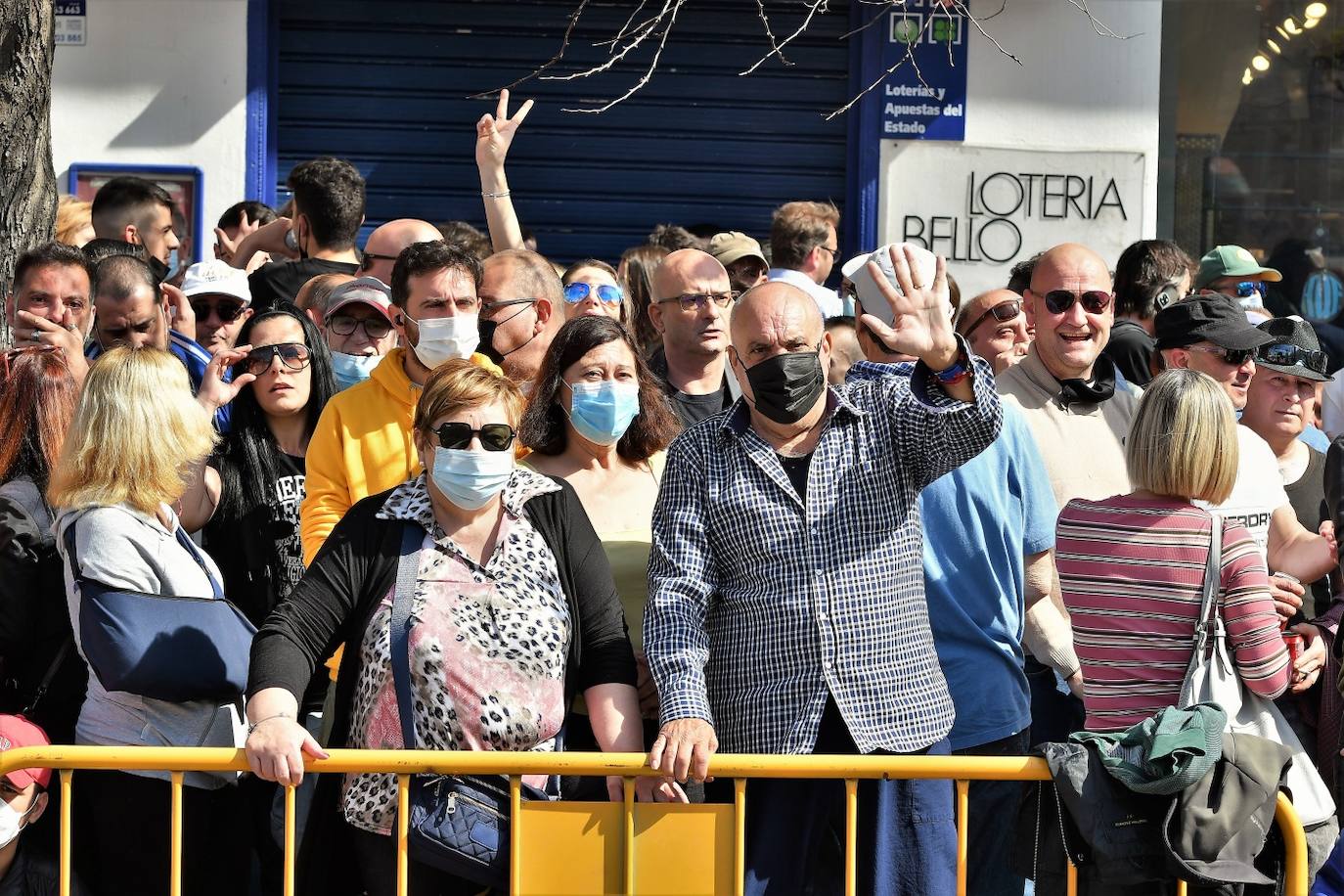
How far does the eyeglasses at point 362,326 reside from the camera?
19.0ft

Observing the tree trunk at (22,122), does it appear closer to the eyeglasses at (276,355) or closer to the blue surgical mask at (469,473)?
the eyeglasses at (276,355)

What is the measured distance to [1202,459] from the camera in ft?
13.8

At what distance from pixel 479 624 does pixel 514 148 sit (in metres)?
6.33

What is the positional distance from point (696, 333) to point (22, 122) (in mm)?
2531

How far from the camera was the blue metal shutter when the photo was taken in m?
9.57

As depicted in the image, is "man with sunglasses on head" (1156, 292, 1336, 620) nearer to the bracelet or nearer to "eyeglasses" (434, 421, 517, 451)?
"eyeglasses" (434, 421, 517, 451)

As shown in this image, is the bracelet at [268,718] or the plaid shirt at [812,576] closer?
the bracelet at [268,718]

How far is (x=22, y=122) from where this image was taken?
18.9 ft

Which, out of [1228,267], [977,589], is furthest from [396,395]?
[1228,267]

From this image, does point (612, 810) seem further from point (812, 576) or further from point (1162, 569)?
point (1162, 569)

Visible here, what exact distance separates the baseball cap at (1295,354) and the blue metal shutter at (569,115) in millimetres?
4608

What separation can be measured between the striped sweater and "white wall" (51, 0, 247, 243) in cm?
644

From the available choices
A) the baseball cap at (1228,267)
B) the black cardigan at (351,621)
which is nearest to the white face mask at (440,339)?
the black cardigan at (351,621)

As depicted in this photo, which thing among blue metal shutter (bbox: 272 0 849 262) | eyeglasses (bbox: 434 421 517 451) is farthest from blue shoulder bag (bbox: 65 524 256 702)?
blue metal shutter (bbox: 272 0 849 262)
